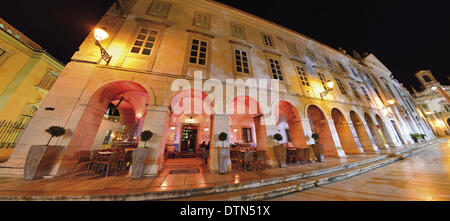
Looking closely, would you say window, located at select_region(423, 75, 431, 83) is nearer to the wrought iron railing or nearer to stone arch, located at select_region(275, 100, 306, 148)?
stone arch, located at select_region(275, 100, 306, 148)

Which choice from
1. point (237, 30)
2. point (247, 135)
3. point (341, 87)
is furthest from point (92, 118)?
point (341, 87)

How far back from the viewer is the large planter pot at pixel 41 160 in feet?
10.6

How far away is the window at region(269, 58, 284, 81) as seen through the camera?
7681 mm

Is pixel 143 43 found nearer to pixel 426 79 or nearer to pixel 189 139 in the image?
pixel 189 139

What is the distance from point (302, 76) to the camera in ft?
28.2

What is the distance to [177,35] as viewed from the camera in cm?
657

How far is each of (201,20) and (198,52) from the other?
3.05 meters

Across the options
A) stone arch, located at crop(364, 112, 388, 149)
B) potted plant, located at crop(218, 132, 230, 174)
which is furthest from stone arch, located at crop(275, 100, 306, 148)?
stone arch, located at crop(364, 112, 388, 149)

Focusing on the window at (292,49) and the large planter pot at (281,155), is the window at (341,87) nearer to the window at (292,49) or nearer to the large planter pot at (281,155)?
the window at (292,49)

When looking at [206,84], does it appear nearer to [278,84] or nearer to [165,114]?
[165,114]

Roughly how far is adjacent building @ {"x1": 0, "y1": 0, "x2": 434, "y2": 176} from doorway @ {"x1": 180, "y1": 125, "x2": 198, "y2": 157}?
82 millimetres
